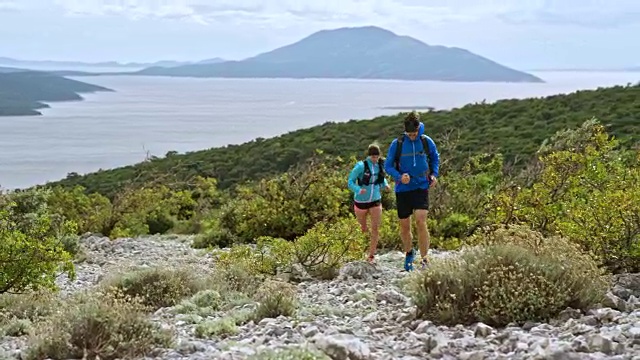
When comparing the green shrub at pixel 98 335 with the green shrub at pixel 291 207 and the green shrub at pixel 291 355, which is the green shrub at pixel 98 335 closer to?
the green shrub at pixel 291 355

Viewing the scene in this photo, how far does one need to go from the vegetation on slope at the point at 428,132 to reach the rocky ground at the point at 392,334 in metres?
22.0

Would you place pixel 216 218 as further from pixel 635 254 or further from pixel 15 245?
pixel 635 254

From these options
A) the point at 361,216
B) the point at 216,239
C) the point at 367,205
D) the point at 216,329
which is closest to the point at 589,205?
the point at 367,205

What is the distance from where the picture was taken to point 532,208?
10.4 metres

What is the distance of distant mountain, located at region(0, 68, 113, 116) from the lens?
A: 12825 centimetres

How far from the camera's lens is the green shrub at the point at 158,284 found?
8.04 metres

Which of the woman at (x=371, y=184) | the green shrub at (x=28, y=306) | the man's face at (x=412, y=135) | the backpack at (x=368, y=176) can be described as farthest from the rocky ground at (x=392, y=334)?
the backpack at (x=368, y=176)

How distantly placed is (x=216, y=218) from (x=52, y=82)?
170377mm

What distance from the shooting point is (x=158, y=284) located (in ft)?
26.6

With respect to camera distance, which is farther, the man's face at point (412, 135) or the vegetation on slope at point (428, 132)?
the vegetation on slope at point (428, 132)

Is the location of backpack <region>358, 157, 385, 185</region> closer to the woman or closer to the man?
the woman

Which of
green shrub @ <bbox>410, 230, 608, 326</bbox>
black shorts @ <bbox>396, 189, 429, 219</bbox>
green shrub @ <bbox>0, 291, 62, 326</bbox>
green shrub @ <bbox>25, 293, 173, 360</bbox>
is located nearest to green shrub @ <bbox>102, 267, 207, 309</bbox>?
green shrub @ <bbox>0, 291, 62, 326</bbox>

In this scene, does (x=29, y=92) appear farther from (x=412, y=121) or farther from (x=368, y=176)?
(x=412, y=121)

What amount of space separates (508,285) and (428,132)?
108 feet
